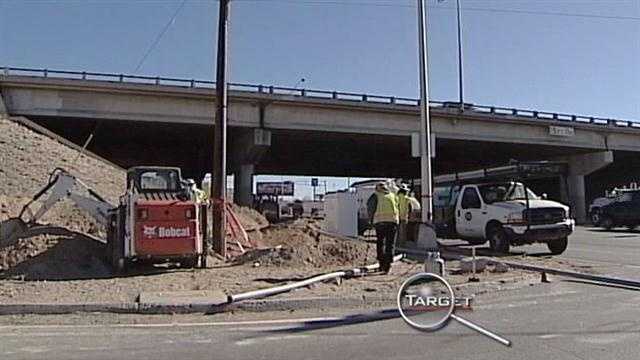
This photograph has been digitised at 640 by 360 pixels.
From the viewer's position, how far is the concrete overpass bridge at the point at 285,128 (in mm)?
36312

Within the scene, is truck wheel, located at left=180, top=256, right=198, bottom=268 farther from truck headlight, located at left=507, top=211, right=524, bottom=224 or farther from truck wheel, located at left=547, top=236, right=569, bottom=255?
truck wheel, located at left=547, top=236, right=569, bottom=255

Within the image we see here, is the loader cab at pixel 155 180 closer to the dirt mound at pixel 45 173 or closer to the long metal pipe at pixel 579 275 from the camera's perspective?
the dirt mound at pixel 45 173

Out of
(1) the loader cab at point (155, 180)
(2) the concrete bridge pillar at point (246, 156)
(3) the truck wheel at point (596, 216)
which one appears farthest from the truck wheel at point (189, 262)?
(3) the truck wheel at point (596, 216)

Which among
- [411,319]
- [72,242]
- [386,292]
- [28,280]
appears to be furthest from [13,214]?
[411,319]

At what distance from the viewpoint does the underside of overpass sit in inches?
1660

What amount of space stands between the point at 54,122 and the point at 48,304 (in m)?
30.9

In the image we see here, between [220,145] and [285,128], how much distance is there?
24807 millimetres

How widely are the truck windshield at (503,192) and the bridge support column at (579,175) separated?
120 ft

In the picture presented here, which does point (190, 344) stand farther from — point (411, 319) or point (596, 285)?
point (596, 285)

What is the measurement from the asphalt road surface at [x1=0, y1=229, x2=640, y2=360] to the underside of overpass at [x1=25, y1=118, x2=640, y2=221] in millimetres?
31224

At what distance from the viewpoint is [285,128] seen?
4175 centimetres

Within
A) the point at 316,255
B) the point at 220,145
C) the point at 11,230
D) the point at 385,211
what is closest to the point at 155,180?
the point at 220,145

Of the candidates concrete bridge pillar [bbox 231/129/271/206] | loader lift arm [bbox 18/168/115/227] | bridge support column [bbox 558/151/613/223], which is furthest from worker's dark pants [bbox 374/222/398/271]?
bridge support column [bbox 558/151/613/223]

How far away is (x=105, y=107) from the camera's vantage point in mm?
36750
